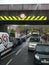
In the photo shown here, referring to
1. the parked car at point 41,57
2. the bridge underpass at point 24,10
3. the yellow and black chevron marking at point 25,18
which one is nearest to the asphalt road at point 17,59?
the parked car at point 41,57

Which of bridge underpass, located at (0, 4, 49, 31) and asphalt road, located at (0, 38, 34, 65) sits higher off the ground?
bridge underpass, located at (0, 4, 49, 31)

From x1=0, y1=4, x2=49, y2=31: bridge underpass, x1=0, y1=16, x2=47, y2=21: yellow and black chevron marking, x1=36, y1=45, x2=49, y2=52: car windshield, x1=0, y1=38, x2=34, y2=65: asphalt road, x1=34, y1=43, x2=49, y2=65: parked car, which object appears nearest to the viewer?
x1=34, y1=43, x2=49, y2=65: parked car

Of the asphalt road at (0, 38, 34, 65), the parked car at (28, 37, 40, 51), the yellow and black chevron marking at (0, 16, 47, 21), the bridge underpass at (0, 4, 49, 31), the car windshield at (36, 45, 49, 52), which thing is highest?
the bridge underpass at (0, 4, 49, 31)

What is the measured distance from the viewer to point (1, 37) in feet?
62.6

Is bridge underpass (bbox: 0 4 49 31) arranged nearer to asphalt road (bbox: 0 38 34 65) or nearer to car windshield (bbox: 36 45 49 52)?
asphalt road (bbox: 0 38 34 65)

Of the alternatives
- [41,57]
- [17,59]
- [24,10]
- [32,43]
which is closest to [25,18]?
[24,10]

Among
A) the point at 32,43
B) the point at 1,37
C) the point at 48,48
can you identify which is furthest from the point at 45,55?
the point at 32,43

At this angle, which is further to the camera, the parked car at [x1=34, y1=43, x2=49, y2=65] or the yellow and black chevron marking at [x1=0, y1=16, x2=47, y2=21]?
the yellow and black chevron marking at [x1=0, y1=16, x2=47, y2=21]

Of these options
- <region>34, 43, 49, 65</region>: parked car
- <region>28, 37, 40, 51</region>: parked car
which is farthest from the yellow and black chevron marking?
<region>34, 43, 49, 65</region>: parked car

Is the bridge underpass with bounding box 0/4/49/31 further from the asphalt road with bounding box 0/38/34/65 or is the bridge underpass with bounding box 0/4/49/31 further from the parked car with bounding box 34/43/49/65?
the parked car with bounding box 34/43/49/65

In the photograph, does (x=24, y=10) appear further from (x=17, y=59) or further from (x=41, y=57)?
(x=41, y=57)

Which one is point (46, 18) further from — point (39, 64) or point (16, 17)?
point (39, 64)

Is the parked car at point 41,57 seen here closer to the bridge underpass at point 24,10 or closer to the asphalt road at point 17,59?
the asphalt road at point 17,59

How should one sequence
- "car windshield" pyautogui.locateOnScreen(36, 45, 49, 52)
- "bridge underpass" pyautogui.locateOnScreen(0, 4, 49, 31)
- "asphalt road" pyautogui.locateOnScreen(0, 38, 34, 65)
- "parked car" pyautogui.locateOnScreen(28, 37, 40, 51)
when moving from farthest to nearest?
"parked car" pyautogui.locateOnScreen(28, 37, 40, 51) < "bridge underpass" pyautogui.locateOnScreen(0, 4, 49, 31) < "asphalt road" pyautogui.locateOnScreen(0, 38, 34, 65) < "car windshield" pyautogui.locateOnScreen(36, 45, 49, 52)
